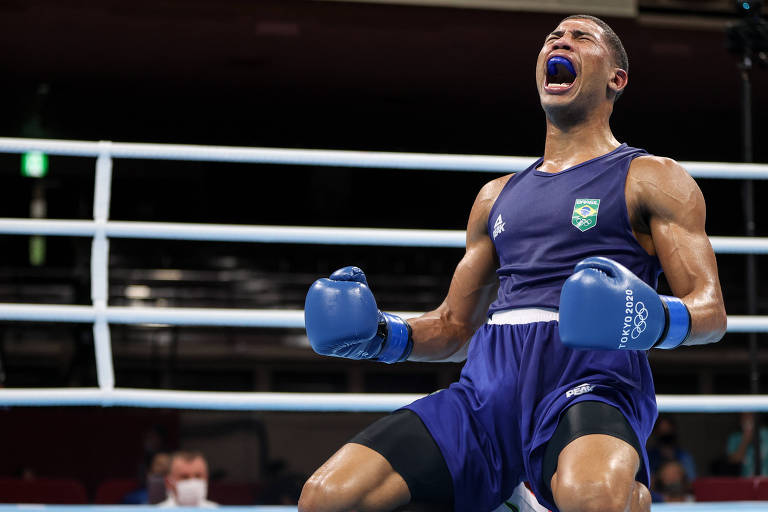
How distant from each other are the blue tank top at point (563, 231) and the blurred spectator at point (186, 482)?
1931 millimetres

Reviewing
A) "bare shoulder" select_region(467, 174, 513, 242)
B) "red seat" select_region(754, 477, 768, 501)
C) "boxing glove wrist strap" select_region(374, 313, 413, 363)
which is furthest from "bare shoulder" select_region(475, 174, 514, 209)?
"red seat" select_region(754, 477, 768, 501)

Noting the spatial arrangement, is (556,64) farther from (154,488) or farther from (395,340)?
(154,488)

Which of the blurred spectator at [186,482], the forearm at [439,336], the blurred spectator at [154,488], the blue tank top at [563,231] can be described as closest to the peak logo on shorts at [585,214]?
the blue tank top at [563,231]

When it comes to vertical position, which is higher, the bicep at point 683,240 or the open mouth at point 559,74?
the open mouth at point 559,74

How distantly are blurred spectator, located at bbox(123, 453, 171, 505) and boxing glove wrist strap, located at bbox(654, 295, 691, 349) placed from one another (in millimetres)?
2484

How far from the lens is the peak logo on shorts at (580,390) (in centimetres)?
143

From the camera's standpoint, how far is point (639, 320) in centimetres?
125

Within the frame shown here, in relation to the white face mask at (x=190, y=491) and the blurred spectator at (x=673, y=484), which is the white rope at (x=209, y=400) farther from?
the blurred spectator at (x=673, y=484)

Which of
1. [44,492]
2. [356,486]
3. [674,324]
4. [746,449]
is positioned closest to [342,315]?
[356,486]

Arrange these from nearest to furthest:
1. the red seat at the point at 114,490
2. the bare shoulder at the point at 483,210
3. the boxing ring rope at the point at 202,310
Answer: the bare shoulder at the point at 483,210 < the boxing ring rope at the point at 202,310 < the red seat at the point at 114,490

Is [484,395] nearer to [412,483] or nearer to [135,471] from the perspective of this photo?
[412,483]

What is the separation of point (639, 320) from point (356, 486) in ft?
1.65

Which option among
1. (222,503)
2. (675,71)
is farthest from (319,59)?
(222,503)

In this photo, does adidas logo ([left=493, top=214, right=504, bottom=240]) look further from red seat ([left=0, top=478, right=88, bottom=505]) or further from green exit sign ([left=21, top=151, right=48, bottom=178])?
green exit sign ([left=21, top=151, right=48, bottom=178])
